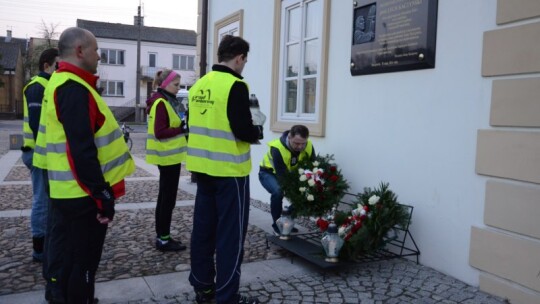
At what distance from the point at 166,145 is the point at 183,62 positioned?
154 feet

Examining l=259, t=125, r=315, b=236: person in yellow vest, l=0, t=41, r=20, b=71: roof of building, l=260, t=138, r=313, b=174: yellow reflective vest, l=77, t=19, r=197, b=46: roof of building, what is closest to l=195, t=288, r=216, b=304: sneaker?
l=259, t=125, r=315, b=236: person in yellow vest

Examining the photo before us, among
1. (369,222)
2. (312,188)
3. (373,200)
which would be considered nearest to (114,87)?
(312,188)

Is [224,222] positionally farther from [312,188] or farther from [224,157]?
[312,188]

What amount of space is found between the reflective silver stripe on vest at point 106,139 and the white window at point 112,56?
46581 mm

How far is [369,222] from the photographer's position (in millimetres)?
4539

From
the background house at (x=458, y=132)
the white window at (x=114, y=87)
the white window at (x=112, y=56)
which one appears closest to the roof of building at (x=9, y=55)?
the white window at (x=112, y=56)

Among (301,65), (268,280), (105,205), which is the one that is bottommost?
(268,280)

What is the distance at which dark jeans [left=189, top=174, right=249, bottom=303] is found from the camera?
11.3ft

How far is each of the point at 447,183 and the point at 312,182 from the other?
142 centimetres

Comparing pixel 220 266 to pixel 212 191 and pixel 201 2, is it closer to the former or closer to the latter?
pixel 212 191

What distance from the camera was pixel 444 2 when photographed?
14.3 ft

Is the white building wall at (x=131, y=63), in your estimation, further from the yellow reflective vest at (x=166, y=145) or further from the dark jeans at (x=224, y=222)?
the dark jeans at (x=224, y=222)

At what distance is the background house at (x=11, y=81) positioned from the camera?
4732 cm

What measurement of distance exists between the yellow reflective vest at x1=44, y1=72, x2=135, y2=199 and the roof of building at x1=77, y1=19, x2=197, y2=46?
47376 millimetres
